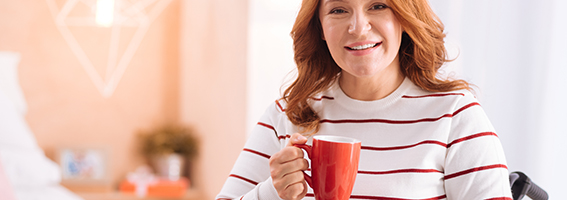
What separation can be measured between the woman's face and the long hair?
27 millimetres

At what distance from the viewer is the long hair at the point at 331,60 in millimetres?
1010

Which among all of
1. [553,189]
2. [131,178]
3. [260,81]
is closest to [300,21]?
[553,189]

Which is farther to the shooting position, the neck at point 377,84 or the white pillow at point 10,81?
the white pillow at point 10,81

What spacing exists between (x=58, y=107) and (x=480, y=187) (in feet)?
10.6

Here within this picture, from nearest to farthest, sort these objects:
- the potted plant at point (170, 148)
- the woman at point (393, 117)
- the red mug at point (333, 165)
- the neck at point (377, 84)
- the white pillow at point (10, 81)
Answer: the red mug at point (333, 165), the woman at point (393, 117), the neck at point (377, 84), the white pillow at point (10, 81), the potted plant at point (170, 148)

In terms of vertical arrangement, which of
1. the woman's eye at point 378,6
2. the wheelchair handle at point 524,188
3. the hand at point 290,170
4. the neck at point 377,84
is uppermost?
the woman's eye at point 378,6

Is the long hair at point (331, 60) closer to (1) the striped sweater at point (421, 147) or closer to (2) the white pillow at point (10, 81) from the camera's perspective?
(1) the striped sweater at point (421, 147)

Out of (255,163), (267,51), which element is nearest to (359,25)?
(255,163)

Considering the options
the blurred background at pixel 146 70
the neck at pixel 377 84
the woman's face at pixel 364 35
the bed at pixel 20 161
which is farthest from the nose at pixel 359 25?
the bed at pixel 20 161

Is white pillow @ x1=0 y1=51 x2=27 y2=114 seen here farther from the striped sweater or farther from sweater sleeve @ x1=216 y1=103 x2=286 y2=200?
the striped sweater

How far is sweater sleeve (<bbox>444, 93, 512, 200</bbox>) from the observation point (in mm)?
924

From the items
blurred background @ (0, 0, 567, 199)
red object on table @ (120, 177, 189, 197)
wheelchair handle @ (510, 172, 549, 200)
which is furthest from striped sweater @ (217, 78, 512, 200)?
red object on table @ (120, 177, 189, 197)

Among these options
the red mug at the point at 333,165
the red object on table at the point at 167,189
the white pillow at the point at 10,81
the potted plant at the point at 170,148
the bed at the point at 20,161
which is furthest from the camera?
the potted plant at the point at 170,148

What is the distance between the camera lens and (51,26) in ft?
11.5
